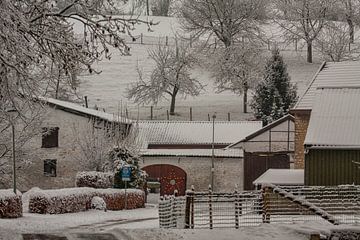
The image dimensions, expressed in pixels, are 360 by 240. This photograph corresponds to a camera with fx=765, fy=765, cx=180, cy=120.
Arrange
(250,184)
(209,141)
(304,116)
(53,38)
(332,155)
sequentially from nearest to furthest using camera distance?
1. (53,38)
2. (332,155)
3. (304,116)
4. (250,184)
5. (209,141)

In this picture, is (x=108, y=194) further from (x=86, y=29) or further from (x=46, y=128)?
(x=86, y=29)

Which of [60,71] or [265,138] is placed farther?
[265,138]

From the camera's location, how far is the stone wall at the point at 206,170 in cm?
4969

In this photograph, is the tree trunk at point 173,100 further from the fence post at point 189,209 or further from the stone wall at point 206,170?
the fence post at point 189,209

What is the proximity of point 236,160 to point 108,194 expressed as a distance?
569 inches

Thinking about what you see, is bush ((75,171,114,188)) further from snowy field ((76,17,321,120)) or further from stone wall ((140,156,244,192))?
snowy field ((76,17,321,120))

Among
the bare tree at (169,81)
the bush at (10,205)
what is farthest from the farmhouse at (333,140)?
the bare tree at (169,81)

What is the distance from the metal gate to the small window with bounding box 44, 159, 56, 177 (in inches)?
236

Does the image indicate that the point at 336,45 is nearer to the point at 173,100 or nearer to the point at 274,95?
the point at 274,95

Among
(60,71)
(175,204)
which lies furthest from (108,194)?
(60,71)

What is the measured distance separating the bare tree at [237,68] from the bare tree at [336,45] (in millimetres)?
7556

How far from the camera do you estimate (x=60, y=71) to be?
14117mm

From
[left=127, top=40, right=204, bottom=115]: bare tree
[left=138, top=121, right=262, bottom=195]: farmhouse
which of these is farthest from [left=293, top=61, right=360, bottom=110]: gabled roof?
[left=127, top=40, right=204, bottom=115]: bare tree

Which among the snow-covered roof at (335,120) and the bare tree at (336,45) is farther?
the bare tree at (336,45)
